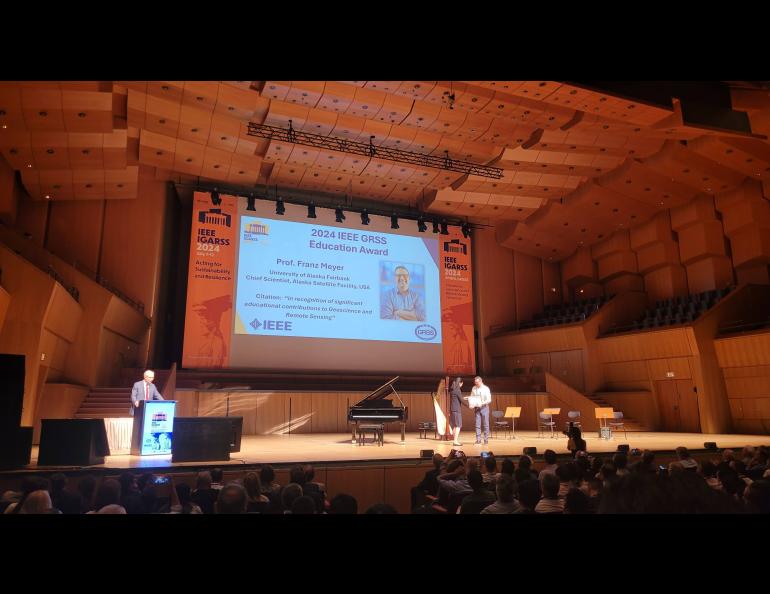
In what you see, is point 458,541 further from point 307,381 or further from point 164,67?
point 307,381

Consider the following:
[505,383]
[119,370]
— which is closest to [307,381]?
[119,370]

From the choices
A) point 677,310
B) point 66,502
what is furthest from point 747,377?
point 66,502

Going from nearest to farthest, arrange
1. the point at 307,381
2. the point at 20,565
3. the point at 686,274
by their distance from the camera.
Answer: the point at 20,565 → the point at 307,381 → the point at 686,274

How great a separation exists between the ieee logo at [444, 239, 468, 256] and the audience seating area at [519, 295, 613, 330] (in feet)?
10.9

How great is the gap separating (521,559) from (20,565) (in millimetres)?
1204

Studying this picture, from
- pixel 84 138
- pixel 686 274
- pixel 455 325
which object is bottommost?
pixel 455 325

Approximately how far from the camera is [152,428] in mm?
7090

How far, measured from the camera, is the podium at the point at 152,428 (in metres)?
7.02

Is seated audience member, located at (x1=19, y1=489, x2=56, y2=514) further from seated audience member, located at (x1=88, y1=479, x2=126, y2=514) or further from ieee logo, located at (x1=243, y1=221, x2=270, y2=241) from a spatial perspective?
ieee logo, located at (x1=243, y1=221, x2=270, y2=241)

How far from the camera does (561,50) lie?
2.20m

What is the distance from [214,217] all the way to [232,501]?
495 inches

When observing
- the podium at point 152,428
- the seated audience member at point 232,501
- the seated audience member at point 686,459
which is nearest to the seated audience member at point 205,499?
the seated audience member at point 232,501

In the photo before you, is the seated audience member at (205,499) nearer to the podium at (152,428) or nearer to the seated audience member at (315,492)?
the seated audience member at (315,492)

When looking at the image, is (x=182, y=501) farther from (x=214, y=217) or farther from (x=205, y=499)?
(x=214, y=217)
